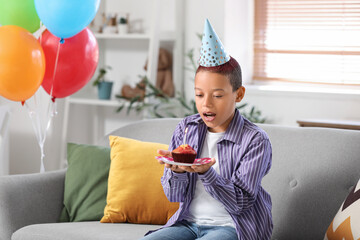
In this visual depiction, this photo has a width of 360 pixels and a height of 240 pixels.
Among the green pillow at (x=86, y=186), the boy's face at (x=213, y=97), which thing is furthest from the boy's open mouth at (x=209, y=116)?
the green pillow at (x=86, y=186)

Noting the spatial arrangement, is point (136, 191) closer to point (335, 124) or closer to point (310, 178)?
point (310, 178)

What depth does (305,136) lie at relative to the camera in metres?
2.34

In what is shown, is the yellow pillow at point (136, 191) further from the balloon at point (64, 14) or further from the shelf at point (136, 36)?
the shelf at point (136, 36)

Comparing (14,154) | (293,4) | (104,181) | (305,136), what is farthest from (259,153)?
(14,154)

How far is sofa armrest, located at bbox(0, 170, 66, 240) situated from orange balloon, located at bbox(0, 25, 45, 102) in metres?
0.39

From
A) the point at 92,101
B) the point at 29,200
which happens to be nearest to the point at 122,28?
the point at 92,101

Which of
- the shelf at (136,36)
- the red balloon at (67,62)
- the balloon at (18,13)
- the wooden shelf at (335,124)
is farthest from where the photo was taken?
the shelf at (136,36)

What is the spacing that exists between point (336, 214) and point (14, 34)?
4.90 feet

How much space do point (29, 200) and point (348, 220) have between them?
1.29 meters

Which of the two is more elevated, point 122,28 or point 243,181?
point 122,28

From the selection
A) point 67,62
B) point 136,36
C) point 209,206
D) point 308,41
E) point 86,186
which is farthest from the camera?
point 136,36

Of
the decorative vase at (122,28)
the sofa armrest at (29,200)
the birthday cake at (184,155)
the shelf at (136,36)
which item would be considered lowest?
the sofa armrest at (29,200)

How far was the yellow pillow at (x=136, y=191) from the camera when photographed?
7.78ft

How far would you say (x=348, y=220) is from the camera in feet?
6.39
